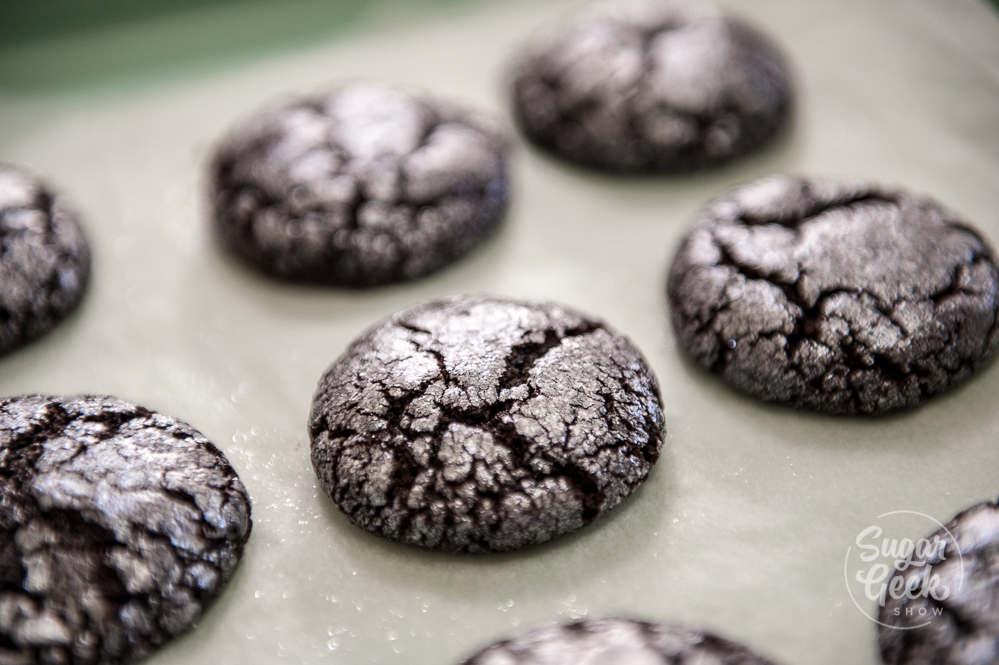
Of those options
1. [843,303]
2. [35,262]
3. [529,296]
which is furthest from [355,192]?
[843,303]

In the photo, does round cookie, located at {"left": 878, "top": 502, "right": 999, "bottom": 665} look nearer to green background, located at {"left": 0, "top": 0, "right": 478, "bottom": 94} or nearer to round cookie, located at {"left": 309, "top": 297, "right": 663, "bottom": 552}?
round cookie, located at {"left": 309, "top": 297, "right": 663, "bottom": 552}

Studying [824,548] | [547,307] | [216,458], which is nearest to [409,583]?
[216,458]

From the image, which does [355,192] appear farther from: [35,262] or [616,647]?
[616,647]

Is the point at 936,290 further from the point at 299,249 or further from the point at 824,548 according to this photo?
the point at 299,249

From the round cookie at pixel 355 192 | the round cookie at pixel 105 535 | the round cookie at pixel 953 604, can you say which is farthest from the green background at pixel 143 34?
the round cookie at pixel 953 604

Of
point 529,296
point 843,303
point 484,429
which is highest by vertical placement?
point 843,303

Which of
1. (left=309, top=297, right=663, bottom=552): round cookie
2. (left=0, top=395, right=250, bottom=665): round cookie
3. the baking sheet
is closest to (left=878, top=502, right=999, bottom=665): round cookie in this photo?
the baking sheet

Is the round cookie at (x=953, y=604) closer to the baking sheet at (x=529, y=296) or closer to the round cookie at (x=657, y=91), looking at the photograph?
the baking sheet at (x=529, y=296)
